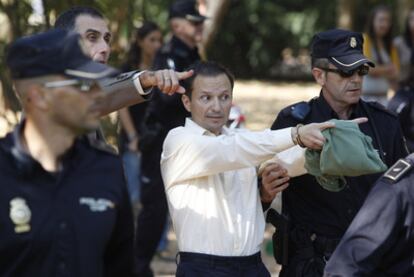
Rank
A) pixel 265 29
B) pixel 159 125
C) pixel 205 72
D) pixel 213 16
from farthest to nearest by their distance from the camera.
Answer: pixel 265 29, pixel 213 16, pixel 159 125, pixel 205 72

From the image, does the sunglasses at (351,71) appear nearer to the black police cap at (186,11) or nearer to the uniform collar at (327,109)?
the uniform collar at (327,109)

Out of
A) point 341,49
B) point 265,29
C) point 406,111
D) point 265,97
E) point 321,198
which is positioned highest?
point 341,49

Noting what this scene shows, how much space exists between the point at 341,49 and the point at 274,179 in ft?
2.63

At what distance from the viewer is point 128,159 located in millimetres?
9469

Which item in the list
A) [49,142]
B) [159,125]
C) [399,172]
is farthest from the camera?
[159,125]

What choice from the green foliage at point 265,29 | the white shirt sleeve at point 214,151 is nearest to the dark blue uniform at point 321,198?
the white shirt sleeve at point 214,151

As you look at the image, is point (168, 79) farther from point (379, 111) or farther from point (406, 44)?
point (406, 44)

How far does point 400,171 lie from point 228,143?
1024 millimetres

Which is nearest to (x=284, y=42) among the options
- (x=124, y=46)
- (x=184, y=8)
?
(x=124, y=46)

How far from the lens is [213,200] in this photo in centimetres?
465

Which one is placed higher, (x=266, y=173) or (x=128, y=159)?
(x=266, y=173)

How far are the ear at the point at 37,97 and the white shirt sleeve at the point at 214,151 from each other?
1.29 metres

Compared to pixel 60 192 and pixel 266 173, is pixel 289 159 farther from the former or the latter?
pixel 60 192

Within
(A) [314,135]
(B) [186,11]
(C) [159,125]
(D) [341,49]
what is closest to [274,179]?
(A) [314,135]
